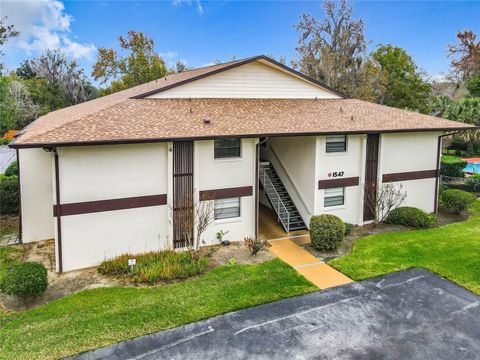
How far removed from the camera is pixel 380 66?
4678cm

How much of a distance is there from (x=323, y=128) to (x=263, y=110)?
280 cm

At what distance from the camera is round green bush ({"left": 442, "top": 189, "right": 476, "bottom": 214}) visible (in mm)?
19375

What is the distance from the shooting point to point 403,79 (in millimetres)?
46125

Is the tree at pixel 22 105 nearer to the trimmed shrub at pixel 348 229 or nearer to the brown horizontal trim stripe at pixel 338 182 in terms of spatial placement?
the brown horizontal trim stripe at pixel 338 182

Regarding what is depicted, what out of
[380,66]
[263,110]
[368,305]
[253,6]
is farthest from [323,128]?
[380,66]

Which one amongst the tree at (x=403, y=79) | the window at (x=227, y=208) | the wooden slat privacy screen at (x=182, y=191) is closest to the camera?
the wooden slat privacy screen at (x=182, y=191)

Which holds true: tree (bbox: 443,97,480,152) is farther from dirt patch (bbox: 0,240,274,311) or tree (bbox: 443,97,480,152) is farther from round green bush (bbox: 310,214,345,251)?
dirt patch (bbox: 0,240,274,311)

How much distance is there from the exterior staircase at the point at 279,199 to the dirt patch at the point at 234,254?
266 cm

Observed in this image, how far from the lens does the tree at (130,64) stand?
152 feet

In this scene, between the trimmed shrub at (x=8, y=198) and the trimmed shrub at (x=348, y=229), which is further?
the trimmed shrub at (x=8, y=198)

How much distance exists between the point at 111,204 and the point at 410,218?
12587 mm

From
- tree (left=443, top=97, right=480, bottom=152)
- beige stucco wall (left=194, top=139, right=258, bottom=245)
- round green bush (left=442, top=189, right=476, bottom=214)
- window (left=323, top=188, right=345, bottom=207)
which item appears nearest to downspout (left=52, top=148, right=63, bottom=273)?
beige stucco wall (left=194, top=139, right=258, bottom=245)

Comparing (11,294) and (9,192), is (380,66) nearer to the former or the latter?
(9,192)

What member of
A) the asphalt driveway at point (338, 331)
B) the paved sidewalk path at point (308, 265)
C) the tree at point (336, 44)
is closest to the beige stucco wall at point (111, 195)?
the paved sidewalk path at point (308, 265)
